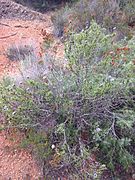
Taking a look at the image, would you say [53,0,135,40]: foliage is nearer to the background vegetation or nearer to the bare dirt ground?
the bare dirt ground

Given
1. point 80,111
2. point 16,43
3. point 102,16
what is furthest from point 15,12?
point 80,111

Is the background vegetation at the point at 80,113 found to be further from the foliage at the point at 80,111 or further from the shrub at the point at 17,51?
the shrub at the point at 17,51

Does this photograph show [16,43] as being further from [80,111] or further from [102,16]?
[80,111]

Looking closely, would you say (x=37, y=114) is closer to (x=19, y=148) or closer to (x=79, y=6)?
(x=19, y=148)

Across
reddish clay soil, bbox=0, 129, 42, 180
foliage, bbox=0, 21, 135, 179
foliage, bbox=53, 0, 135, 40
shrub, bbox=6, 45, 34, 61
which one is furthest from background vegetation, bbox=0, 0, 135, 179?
foliage, bbox=53, 0, 135, 40

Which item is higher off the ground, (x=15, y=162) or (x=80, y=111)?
(x=80, y=111)

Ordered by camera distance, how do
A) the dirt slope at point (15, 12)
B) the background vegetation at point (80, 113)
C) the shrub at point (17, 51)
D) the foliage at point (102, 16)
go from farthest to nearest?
the dirt slope at point (15, 12) < the foliage at point (102, 16) < the shrub at point (17, 51) < the background vegetation at point (80, 113)

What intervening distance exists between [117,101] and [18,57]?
205 cm

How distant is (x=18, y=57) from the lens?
534 centimetres

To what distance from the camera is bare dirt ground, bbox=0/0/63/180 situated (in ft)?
11.9

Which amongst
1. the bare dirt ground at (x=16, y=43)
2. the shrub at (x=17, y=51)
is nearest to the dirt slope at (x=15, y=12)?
the bare dirt ground at (x=16, y=43)

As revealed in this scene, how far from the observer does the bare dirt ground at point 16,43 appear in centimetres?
362

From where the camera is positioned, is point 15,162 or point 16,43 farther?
point 16,43

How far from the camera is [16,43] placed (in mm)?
5836
